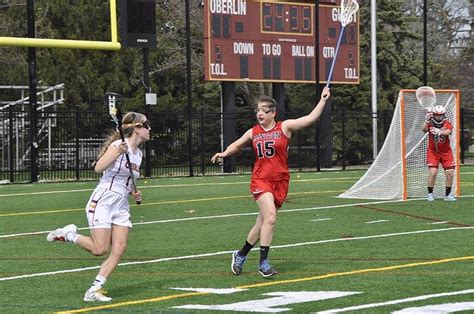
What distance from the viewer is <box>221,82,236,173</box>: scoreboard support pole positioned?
Result: 36.1 m

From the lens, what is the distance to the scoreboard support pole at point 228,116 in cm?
3606

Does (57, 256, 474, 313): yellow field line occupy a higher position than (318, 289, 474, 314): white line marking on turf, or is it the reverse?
(318, 289, 474, 314): white line marking on turf

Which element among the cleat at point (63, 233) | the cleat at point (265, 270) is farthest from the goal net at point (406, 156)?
the cleat at point (63, 233)

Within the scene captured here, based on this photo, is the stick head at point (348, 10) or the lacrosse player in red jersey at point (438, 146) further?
the lacrosse player in red jersey at point (438, 146)

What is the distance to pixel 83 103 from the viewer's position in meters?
43.8

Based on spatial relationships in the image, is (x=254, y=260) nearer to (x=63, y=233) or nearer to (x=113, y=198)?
(x=63, y=233)

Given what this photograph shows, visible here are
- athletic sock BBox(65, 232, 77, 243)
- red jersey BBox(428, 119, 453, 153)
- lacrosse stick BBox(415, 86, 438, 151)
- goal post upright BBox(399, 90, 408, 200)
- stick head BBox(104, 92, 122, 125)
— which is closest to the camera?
stick head BBox(104, 92, 122, 125)

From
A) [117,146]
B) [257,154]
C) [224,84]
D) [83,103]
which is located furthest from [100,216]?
[83,103]

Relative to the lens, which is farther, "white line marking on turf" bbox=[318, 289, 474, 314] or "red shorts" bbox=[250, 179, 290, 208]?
"red shorts" bbox=[250, 179, 290, 208]

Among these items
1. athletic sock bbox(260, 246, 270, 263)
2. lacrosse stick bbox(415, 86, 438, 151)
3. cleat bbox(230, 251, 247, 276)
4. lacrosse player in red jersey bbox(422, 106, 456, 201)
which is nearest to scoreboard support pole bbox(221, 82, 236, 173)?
lacrosse stick bbox(415, 86, 438, 151)

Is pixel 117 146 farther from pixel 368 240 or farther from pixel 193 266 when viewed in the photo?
pixel 368 240

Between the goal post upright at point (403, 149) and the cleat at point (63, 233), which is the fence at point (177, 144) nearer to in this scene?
the goal post upright at point (403, 149)

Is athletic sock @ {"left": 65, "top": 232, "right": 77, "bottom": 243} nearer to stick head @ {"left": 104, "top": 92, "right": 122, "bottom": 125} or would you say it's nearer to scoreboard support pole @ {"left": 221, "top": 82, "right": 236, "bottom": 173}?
stick head @ {"left": 104, "top": 92, "right": 122, "bottom": 125}

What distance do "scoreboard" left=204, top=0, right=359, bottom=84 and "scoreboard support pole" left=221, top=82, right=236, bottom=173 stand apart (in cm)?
157
